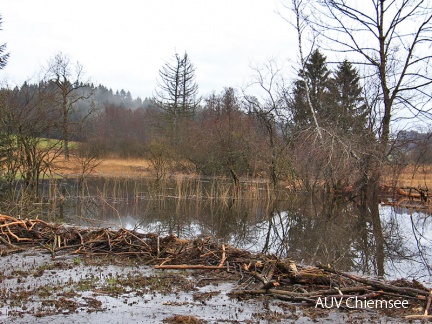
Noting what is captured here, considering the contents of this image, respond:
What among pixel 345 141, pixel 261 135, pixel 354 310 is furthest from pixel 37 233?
pixel 261 135

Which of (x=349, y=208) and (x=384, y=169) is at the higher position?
(x=384, y=169)

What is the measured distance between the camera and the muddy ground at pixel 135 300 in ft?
14.3

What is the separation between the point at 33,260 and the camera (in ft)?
22.2

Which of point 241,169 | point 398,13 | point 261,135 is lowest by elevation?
point 241,169

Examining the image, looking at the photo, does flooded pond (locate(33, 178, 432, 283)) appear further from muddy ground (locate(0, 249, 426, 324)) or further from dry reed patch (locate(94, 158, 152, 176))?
dry reed patch (locate(94, 158, 152, 176))

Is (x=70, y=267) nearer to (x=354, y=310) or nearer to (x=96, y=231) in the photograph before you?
(x=96, y=231)

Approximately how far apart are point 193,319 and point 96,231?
418 cm

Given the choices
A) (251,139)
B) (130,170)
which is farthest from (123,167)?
(251,139)

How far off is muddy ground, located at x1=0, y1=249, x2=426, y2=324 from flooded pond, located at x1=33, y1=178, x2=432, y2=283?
2871 mm

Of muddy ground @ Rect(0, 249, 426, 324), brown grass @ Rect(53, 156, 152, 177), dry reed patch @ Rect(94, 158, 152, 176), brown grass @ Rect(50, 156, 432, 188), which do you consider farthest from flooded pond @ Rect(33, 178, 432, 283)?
dry reed patch @ Rect(94, 158, 152, 176)

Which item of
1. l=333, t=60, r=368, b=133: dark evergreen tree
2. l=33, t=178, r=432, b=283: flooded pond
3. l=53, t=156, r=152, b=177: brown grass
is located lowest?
l=33, t=178, r=432, b=283: flooded pond

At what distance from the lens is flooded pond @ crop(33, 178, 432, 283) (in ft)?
28.8

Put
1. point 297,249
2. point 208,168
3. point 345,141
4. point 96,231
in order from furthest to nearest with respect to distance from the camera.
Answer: point 208,168, point 345,141, point 297,249, point 96,231

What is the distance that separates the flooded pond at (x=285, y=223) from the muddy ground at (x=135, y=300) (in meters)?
2.87
